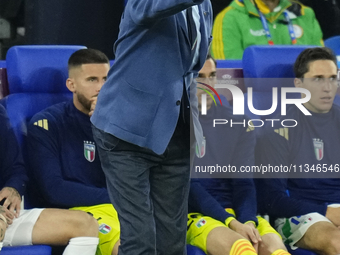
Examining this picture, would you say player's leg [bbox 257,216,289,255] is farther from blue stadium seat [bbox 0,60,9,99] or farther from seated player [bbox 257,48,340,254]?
blue stadium seat [bbox 0,60,9,99]

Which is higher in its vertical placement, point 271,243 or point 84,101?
point 84,101

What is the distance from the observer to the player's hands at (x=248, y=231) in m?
1.95

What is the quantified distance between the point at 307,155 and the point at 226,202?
41 centimetres

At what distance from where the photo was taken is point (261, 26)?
11.7ft

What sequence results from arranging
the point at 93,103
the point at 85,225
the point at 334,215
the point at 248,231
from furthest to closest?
1. the point at 93,103
2. the point at 334,215
3. the point at 248,231
4. the point at 85,225

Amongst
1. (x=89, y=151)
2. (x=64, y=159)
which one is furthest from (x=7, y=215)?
(x=89, y=151)

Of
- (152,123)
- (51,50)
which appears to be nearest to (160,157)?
(152,123)

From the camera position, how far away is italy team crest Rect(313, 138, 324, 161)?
2240 mm

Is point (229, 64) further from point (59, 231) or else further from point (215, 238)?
point (59, 231)

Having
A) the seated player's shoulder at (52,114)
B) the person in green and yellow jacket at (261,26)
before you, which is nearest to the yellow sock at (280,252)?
the seated player's shoulder at (52,114)

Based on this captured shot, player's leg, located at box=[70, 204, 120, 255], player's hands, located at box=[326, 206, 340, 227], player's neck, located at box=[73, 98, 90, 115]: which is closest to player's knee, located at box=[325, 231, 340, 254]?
player's hands, located at box=[326, 206, 340, 227]

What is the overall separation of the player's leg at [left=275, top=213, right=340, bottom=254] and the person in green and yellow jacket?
1.56 m

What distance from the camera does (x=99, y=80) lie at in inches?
89.1

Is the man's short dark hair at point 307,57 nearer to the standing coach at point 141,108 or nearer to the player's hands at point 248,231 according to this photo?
the player's hands at point 248,231
